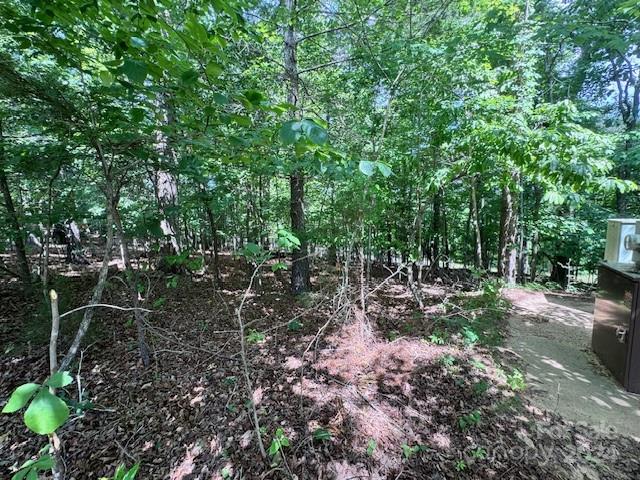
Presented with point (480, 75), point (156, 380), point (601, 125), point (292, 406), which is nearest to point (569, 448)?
point (292, 406)

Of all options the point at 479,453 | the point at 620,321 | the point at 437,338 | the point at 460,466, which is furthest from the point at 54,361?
the point at 620,321

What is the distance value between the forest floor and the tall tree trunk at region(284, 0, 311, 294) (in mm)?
1527

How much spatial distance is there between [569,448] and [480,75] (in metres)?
4.41

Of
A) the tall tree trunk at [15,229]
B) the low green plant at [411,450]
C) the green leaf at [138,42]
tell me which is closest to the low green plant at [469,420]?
the low green plant at [411,450]

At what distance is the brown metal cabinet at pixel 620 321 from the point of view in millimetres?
2818

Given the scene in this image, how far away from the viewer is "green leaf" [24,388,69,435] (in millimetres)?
659

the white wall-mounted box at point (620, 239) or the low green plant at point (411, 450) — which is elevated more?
the white wall-mounted box at point (620, 239)

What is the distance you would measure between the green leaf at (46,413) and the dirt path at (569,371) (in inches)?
141

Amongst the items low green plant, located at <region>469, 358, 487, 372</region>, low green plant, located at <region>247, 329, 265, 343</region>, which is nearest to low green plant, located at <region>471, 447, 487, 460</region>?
low green plant, located at <region>469, 358, 487, 372</region>

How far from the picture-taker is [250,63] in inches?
190

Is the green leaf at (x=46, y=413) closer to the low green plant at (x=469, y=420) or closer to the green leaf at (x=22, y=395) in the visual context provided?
the green leaf at (x=22, y=395)

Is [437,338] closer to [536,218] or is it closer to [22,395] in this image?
[22,395]

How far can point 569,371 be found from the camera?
11.2ft

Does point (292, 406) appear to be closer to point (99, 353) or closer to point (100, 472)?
point (100, 472)
